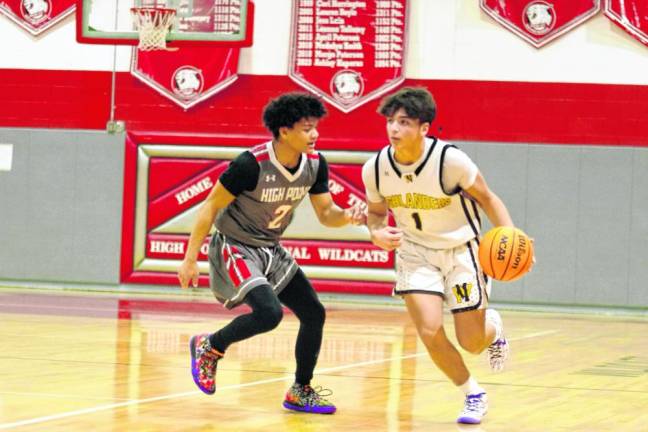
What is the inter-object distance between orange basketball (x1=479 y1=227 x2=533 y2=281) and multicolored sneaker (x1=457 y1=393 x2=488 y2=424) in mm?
622

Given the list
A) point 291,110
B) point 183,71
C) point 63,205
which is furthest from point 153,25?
point 291,110

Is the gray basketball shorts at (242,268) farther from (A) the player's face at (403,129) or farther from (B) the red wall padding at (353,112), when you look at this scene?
(B) the red wall padding at (353,112)

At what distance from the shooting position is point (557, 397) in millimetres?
7281

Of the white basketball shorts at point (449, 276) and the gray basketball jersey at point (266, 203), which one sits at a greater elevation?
the gray basketball jersey at point (266, 203)

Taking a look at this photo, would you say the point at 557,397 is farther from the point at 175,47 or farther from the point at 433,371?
the point at 175,47

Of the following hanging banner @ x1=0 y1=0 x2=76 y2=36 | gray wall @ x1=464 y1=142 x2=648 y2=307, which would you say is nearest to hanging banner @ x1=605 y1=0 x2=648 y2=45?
gray wall @ x1=464 y1=142 x2=648 y2=307

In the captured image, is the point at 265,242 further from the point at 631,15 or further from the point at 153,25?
the point at 631,15

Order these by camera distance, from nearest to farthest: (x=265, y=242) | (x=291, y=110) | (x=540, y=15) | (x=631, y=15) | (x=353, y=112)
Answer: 1. (x=291, y=110)
2. (x=265, y=242)
3. (x=631, y=15)
4. (x=540, y=15)
5. (x=353, y=112)

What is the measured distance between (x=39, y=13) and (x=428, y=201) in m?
11.7

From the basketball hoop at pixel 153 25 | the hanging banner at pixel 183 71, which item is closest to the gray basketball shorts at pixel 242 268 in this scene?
the basketball hoop at pixel 153 25

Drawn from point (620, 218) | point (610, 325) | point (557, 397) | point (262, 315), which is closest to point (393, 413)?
point (262, 315)

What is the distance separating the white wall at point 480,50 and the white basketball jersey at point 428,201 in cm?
944

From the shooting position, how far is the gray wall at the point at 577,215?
596 inches

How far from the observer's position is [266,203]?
6500 mm
